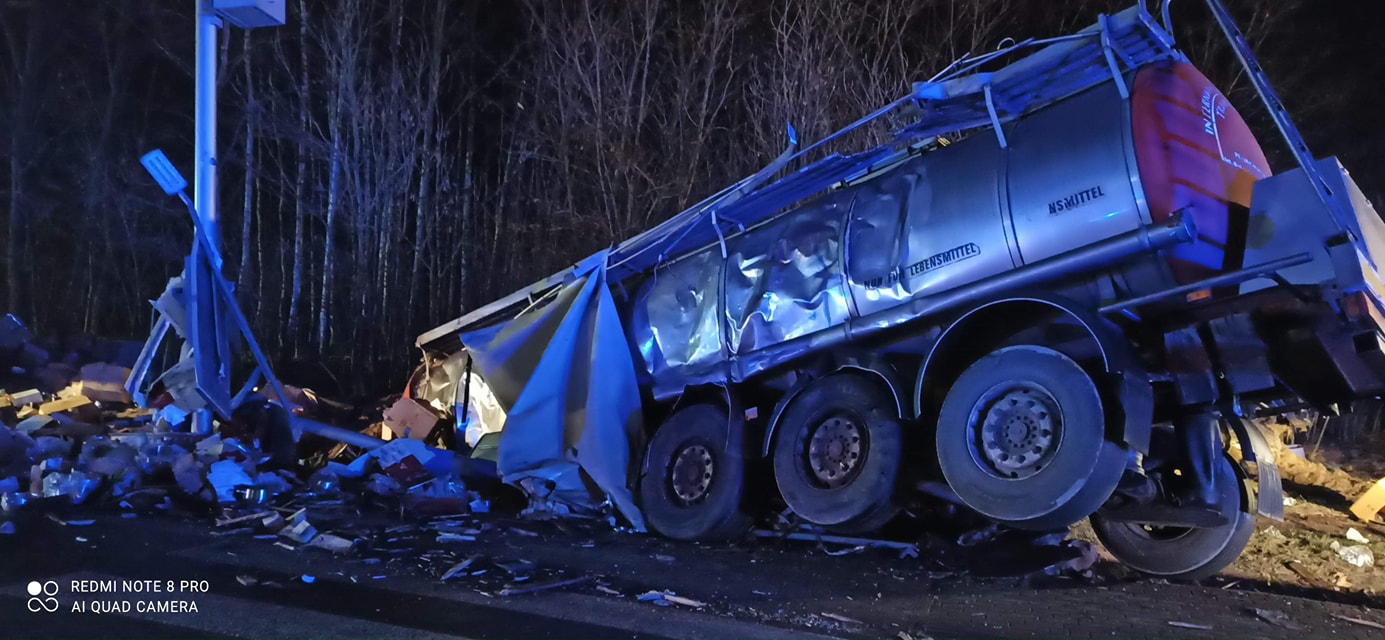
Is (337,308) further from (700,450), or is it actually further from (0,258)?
(700,450)

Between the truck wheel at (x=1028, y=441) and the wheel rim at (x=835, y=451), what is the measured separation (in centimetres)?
71

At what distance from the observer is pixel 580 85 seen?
16188mm

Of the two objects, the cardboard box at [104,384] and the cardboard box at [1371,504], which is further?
the cardboard box at [104,384]

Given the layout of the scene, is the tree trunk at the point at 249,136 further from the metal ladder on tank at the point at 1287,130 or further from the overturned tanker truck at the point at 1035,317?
the metal ladder on tank at the point at 1287,130

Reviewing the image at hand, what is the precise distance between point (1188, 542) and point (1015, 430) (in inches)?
57.0

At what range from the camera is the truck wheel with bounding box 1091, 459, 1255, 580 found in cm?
512

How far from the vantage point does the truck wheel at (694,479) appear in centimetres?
644

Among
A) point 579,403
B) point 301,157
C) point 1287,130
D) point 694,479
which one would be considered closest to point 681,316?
point 579,403

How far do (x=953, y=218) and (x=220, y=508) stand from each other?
593cm

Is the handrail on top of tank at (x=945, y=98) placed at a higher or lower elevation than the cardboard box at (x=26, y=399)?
higher

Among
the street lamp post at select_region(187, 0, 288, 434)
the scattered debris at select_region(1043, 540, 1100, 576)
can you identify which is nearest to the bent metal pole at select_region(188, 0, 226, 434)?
the street lamp post at select_region(187, 0, 288, 434)

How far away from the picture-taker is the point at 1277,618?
4.47 meters

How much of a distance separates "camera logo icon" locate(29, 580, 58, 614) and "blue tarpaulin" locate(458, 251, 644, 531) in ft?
11.3

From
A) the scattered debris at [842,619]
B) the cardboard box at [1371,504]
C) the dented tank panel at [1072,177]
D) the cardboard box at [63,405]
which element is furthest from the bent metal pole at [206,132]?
the cardboard box at [1371,504]
